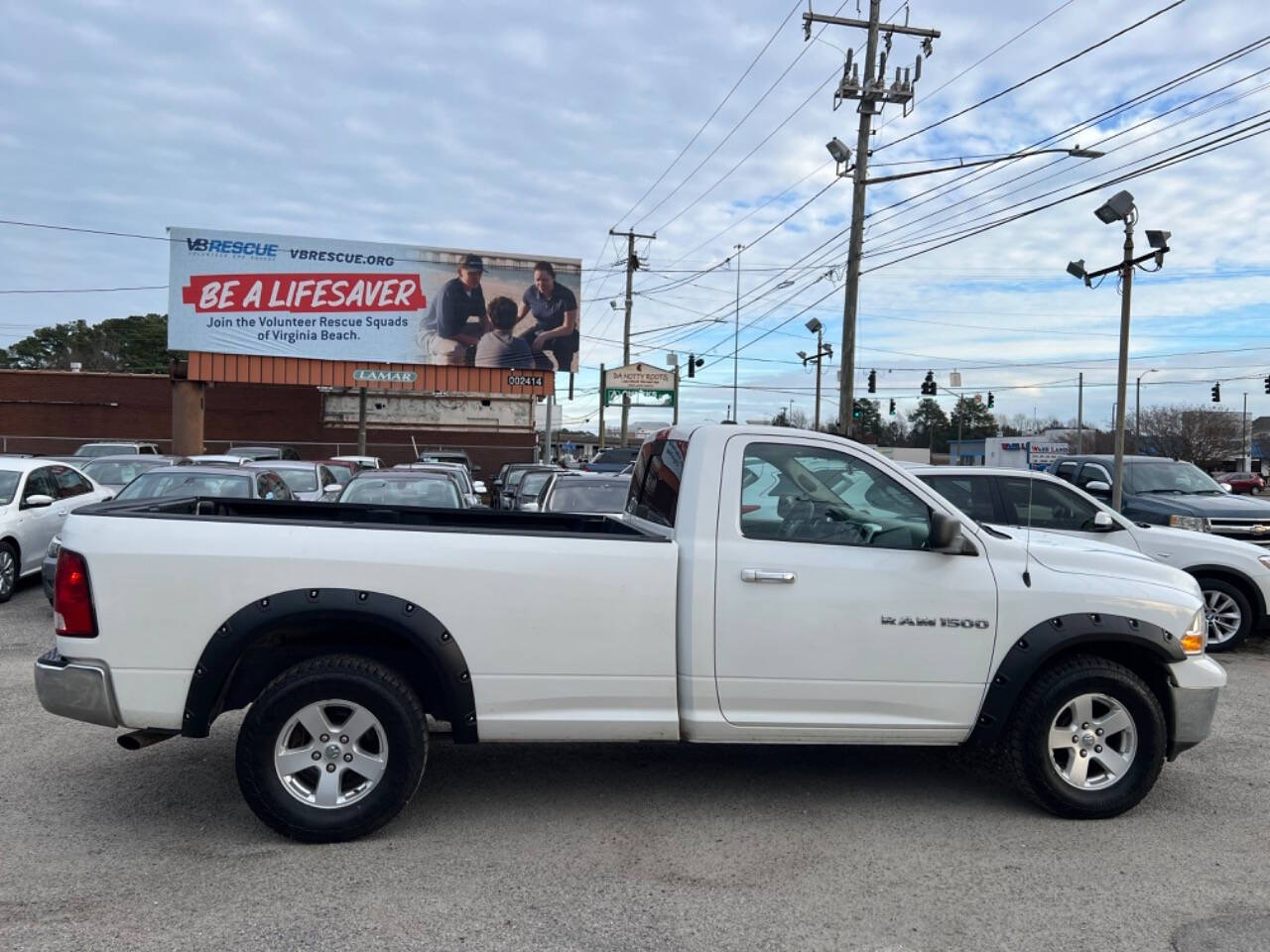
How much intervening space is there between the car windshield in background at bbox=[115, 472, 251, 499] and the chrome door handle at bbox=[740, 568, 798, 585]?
8512mm

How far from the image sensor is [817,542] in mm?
4758

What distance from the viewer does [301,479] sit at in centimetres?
1512

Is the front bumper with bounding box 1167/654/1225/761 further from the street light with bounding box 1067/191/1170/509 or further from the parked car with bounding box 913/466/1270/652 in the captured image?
the street light with bounding box 1067/191/1170/509

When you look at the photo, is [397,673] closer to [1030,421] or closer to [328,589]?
[328,589]

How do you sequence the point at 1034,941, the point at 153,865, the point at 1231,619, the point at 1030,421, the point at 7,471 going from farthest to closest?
the point at 1030,421 → the point at 7,471 → the point at 1231,619 → the point at 153,865 → the point at 1034,941

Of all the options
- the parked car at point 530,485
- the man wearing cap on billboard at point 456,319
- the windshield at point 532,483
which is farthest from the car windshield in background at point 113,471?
the man wearing cap on billboard at point 456,319

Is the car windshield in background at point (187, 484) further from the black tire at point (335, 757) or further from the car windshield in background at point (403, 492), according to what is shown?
the black tire at point (335, 757)

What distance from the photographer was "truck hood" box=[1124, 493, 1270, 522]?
36.1 ft

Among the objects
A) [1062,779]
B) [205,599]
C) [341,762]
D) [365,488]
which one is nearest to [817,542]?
[1062,779]

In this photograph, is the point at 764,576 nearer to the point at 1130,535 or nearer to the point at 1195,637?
the point at 1195,637

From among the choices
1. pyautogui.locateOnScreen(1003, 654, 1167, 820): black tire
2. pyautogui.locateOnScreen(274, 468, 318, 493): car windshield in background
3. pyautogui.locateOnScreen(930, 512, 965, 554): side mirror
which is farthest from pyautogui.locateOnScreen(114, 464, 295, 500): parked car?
pyautogui.locateOnScreen(1003, 654, 1167, 820): black tire

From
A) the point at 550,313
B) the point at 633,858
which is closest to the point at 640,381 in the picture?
the point at 550,313

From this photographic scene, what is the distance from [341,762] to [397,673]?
463 mm

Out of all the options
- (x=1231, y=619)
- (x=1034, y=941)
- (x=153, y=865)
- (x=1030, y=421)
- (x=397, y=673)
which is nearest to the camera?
(x=1034, y=941)
